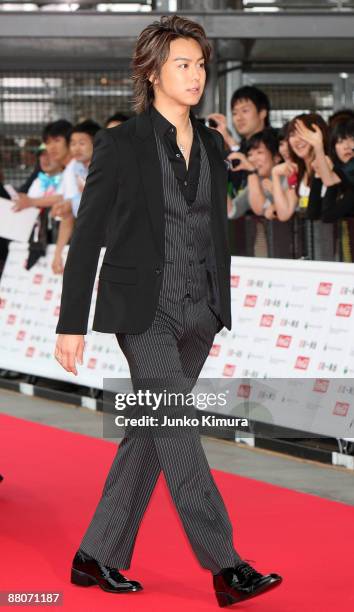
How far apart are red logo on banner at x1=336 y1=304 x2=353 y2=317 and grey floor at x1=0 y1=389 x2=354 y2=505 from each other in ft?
2.83

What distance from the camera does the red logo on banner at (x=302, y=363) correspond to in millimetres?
7516

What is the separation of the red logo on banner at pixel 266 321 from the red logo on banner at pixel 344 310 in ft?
1.83

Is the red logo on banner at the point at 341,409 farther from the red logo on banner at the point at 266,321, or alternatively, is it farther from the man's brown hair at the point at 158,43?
the man's brown hair at the point at 158,43

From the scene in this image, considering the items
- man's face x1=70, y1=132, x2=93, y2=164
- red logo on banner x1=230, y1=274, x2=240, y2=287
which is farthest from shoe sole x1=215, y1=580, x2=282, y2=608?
man's face x1=70, y1=132, x2=93, y2=164

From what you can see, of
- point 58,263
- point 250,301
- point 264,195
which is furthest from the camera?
point 58,263

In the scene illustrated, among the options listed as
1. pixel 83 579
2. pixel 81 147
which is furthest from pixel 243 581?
pixel 81 147

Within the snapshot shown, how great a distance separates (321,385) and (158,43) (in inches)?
134

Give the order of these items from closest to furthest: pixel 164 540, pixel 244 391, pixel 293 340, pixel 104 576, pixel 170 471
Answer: pixel 170 471
pixel 104 576
pixel 164 540
pixel 293 340
pixel 244 391

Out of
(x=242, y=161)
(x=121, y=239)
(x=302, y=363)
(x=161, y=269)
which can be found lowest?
(x=302, y=363)

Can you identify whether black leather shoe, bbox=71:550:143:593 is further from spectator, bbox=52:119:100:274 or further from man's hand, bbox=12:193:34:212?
man's hand, bbox=12:193:34:212

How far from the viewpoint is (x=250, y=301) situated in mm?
8047

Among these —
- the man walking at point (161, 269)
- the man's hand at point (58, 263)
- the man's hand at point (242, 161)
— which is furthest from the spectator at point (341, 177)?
the man walking at point (161, 269)

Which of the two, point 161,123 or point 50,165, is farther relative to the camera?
point 50,165

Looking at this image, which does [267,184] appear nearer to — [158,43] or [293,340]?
[293,340]
